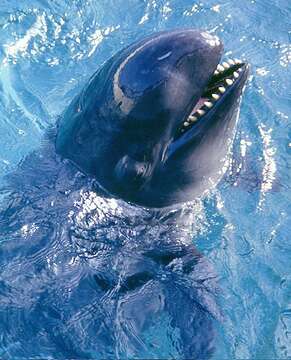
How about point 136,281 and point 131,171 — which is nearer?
point 131,171

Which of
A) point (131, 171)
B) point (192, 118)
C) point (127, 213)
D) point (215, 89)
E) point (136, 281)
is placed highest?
point (215, 89)

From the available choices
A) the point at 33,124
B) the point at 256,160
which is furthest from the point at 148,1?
the point at 256,160

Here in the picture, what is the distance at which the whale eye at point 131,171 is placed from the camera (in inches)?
250

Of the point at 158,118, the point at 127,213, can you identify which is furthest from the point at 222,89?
the point at 127,213

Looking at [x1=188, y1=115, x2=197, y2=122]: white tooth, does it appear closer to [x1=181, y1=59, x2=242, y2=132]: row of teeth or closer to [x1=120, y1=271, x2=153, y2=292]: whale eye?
[x1=181, y1=59, x2=242, y2=132]: row of teeth

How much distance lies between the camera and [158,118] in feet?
19.8

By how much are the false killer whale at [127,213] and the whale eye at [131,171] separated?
0.04 ft

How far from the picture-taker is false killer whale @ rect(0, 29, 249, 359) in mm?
5996

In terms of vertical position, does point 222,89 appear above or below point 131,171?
above

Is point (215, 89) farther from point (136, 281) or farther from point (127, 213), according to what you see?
point (136, 281)

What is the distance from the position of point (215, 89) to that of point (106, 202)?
172cm

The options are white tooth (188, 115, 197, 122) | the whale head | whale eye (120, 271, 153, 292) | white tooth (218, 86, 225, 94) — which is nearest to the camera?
the whale head

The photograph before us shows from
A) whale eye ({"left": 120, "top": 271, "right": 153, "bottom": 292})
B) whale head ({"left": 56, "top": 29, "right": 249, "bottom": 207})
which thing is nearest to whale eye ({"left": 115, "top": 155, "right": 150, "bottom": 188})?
whale head ({"left": 56, "top": 29, "right": 249, "bottom": 207})

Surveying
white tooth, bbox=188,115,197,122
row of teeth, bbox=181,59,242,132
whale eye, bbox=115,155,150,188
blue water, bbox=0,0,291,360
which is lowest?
blue water, bbox=0,0,291,360
